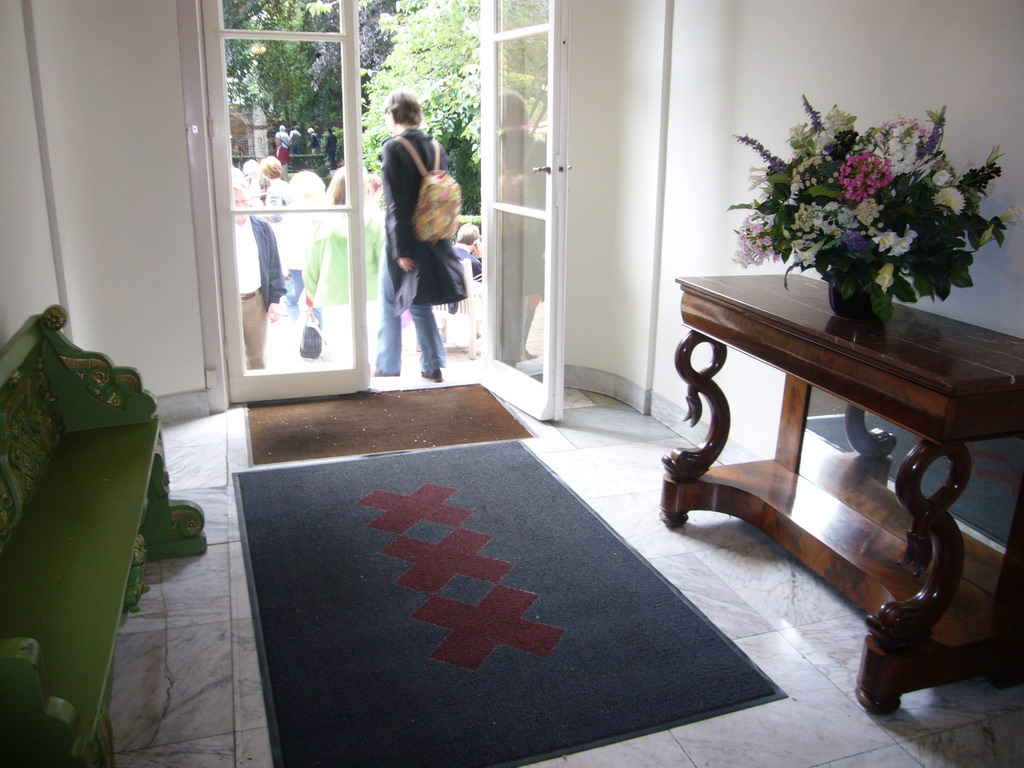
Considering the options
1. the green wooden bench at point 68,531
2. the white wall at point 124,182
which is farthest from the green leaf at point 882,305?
the white wall at point 124,182

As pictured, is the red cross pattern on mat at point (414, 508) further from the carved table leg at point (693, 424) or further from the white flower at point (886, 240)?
the white flower at point (886, 240)

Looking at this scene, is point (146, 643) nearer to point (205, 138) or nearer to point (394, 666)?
point (394, 666)

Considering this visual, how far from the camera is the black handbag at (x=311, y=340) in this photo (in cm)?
431

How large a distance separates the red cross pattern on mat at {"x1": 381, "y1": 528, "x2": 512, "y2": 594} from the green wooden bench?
672 millimetres

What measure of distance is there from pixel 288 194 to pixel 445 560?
2104 millimetres

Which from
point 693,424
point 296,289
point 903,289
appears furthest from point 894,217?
point 296,289

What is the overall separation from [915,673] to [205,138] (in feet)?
11.0

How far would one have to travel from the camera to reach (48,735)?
1.39m

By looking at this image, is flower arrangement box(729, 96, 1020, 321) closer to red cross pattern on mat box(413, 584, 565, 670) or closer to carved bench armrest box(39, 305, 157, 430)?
red cross pattern on mat box(413, 584, 565, 670)

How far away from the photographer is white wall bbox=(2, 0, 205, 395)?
342 cm

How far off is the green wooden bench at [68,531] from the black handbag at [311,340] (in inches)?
63.8

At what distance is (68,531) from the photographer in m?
2.00

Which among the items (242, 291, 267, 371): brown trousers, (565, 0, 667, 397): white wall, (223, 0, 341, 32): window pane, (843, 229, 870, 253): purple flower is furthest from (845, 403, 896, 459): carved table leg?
(223, 0, 341, 32): window pane

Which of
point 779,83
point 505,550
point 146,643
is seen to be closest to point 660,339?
point 779,83
